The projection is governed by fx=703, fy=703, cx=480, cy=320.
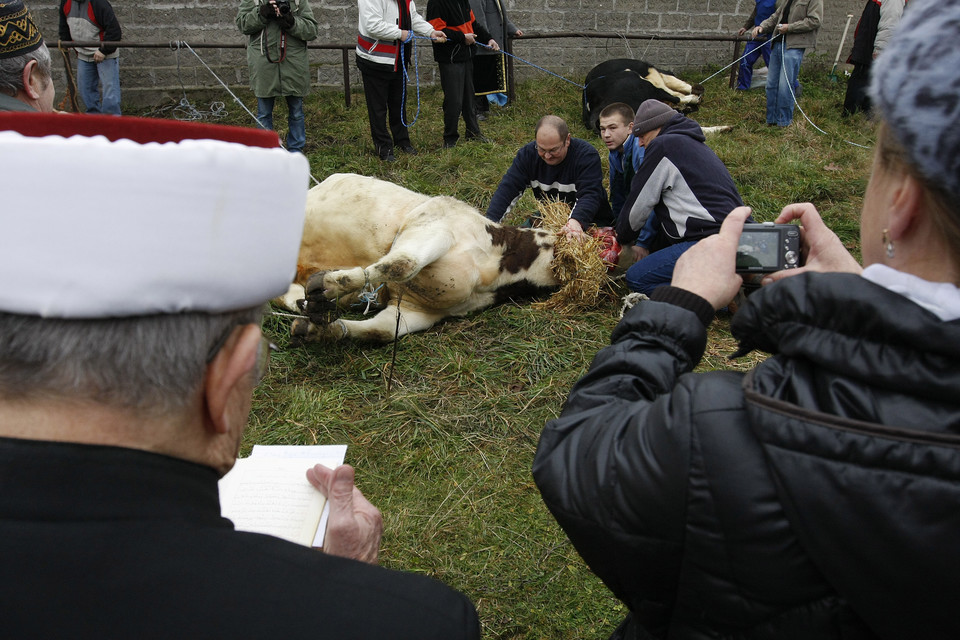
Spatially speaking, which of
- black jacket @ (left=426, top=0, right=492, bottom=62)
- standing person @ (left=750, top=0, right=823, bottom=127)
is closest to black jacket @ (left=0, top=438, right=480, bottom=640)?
black jacket @ (left=426, top=0, right=492, bottom=62)

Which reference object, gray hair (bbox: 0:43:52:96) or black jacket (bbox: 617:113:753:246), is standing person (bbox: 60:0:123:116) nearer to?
gray hair (bbox: 0:43:52:96)

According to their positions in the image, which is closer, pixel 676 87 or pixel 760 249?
pixel 760 249

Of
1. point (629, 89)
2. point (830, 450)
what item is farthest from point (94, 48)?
point (830, 450)

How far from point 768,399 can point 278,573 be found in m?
0.68

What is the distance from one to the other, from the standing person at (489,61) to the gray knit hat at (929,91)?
9282mm

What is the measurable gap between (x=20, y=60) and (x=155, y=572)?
133 inches

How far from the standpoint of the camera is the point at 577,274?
5.09 m

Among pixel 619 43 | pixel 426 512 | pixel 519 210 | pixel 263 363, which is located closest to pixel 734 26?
pixel 619 43

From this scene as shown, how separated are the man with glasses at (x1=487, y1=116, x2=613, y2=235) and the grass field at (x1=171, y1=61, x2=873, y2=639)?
1.26 feet

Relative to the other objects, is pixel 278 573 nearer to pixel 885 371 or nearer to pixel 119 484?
pixel 119 484

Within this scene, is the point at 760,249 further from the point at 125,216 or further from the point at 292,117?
the point at 292,117

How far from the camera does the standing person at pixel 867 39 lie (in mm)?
9414

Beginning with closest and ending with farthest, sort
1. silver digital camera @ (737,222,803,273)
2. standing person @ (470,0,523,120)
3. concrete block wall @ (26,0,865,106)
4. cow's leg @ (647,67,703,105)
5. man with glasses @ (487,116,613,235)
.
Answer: silver digital camera @ (737,222,803,273)
man with glasses @ (487,116,613,235)
standing person @ (470,0,523,120)
concrete block wall @ (26,0,865,106)
cow's leg @ (647,67,703,105)

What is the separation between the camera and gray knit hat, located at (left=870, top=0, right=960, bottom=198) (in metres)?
0.82
